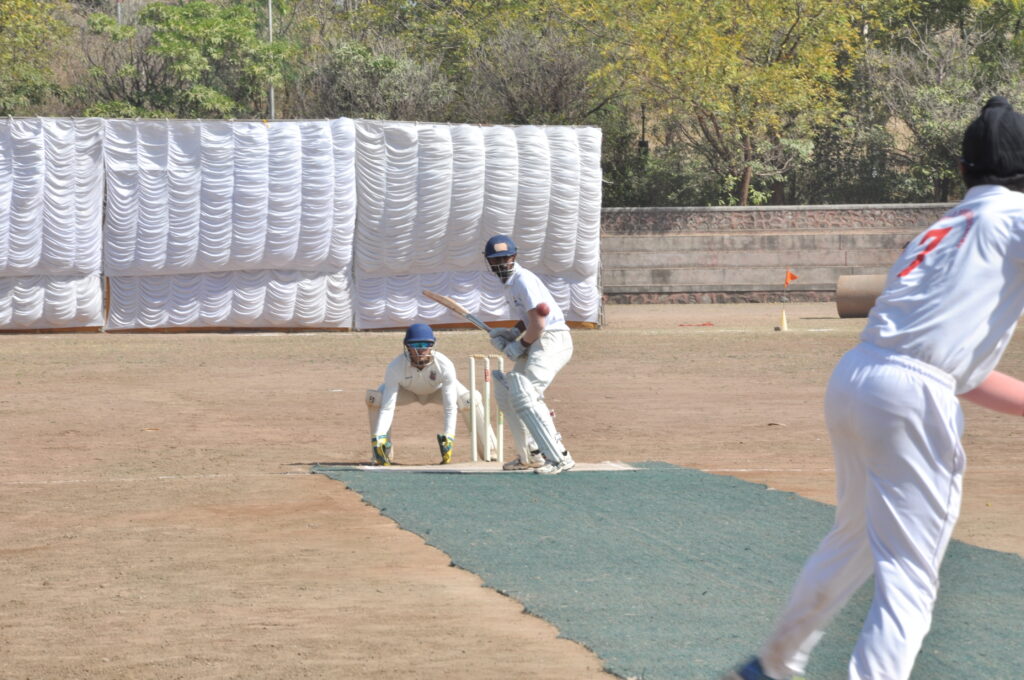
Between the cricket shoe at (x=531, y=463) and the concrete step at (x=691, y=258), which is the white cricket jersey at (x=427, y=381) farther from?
the concrete step at (x=691, y=258)

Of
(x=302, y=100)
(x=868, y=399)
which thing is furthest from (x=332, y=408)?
(x=302, y=100)

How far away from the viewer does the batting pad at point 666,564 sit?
586cm

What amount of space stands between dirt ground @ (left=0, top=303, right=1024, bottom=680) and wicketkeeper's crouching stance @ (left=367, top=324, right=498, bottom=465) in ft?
2.32

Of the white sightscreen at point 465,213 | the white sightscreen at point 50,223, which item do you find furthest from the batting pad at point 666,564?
the white sightscreen at point 50,223

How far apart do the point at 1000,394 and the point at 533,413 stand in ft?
22.3

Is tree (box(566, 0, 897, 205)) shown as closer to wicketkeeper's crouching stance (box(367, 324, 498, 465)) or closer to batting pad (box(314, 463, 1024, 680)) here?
wicketkeeper's crouching stance (box(367, 324, 498, 465))

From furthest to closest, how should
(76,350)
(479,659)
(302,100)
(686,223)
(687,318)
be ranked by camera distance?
(302,100) → (686,223) → (687,318) → (76,350) → (479,659)

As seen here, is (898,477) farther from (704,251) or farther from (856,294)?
(704,251)

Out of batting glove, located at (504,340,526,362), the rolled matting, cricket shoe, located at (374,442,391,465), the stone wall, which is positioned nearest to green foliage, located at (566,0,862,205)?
the stone wall

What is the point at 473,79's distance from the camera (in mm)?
43500

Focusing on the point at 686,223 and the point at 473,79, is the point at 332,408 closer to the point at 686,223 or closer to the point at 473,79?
the point at 686,223

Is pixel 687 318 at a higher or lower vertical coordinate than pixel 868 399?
lower

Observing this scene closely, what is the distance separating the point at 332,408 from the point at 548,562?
31.5 ft

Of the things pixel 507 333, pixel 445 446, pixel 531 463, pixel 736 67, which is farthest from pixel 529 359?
pixel 736 67
